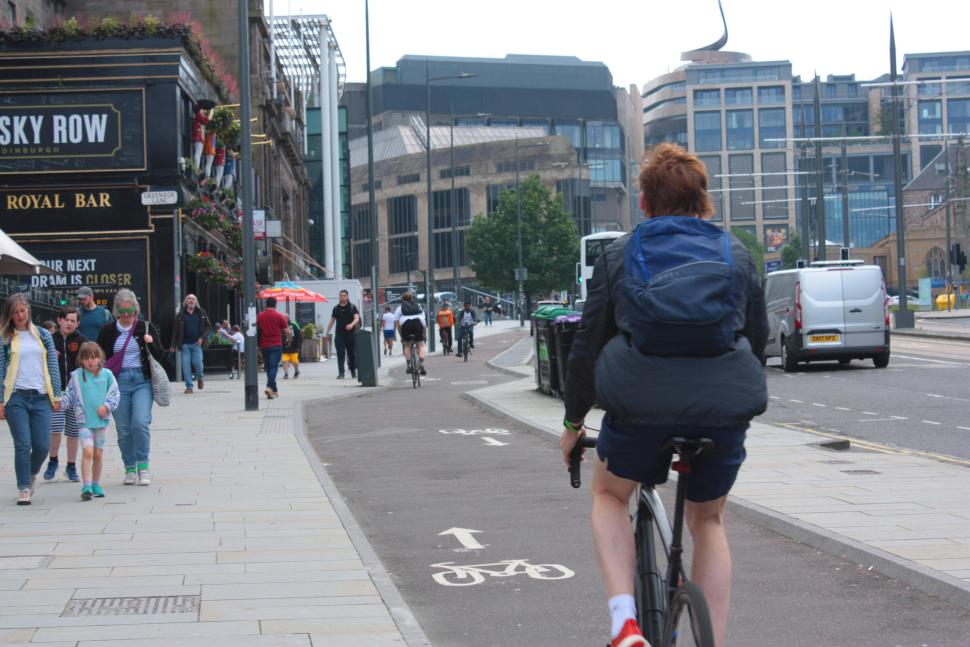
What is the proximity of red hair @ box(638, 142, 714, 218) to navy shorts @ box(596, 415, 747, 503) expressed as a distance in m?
0.68

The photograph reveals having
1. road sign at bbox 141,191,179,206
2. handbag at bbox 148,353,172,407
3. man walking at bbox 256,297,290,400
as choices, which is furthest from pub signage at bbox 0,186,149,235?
handbag at bbox 148,353,172,407

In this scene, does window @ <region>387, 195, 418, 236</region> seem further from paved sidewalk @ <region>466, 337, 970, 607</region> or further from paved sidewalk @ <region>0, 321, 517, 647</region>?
paved sidewalk @ <region>0, 321, 517, 647</region>

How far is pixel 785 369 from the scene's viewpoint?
2662 cm

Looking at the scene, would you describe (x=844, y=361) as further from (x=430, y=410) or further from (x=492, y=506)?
(x=492, y=506)

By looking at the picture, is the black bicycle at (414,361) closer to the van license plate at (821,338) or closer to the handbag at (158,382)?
the van license plate at (821,338)

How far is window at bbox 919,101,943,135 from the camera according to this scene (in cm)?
17038

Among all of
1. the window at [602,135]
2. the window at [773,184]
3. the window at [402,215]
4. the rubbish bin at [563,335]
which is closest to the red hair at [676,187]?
the rubbish bin at [563,335]

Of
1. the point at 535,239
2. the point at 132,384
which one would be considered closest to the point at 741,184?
the point at 535,239

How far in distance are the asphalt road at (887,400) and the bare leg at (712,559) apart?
29.2 feet

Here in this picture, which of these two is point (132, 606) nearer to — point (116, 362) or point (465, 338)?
point (116, 362)

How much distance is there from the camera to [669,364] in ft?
12.6

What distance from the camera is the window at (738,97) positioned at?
161375 millimetres

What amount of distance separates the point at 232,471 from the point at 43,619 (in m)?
6.24

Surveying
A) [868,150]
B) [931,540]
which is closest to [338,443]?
[931,540]
